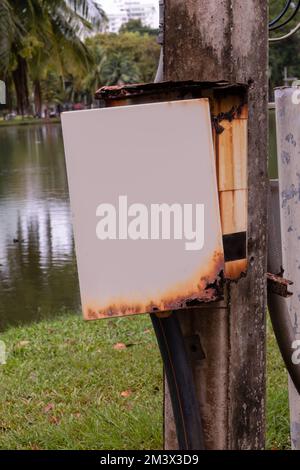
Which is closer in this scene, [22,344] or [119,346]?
[119,346]

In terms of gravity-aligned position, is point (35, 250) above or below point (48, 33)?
below

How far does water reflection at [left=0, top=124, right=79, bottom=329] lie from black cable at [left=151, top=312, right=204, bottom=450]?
5.12 metres

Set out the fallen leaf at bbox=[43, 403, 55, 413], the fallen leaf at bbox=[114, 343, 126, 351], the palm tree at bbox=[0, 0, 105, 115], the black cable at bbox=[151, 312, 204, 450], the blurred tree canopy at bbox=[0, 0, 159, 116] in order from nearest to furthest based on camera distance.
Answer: the black cable at bbox=[151, 312, 204, 450], the fallen leaf at bbox=[43, 403, 55, 413], the fallen leaf at bbox=[114, 343, 126, 351], the blurred tree canopy at bbox=[0, 0, 159, 116], the palm tree at bbox=[0, 0, 105, 115]

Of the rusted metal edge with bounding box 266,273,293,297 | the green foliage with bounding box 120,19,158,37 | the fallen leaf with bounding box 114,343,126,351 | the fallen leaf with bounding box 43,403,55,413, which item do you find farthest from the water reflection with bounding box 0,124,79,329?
the green foliage with bounding box 120,19,158,37

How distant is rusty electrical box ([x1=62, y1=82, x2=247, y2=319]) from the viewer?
1437 millimetres

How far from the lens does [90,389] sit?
153 inches

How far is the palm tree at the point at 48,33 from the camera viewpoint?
70.2 feet

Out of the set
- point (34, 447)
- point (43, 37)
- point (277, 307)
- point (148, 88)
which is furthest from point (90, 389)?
point (43, 37)

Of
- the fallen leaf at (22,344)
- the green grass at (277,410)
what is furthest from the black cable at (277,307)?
the fallen leaf at (22,344)

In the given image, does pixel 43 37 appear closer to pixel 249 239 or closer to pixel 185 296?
pixel 249 239

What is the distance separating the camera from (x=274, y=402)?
3355 millimetres

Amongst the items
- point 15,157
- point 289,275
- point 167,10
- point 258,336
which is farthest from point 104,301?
point 15,157

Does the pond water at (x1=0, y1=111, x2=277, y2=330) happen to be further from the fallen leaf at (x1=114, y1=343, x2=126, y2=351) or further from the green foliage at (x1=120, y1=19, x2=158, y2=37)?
the green foliage at (x1=120, y1=19, x2=158, y2=37)

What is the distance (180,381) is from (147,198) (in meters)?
0.38
